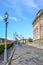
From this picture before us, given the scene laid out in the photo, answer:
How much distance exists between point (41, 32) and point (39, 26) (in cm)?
251

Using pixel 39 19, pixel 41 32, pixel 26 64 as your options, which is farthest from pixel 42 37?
pixel 26 64

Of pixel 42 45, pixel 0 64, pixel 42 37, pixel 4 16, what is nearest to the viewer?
pixel 0 64

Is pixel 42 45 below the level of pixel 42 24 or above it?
below

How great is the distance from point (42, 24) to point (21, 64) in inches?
2141

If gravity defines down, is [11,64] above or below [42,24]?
below

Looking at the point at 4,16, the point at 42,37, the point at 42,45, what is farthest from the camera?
the point at 42,37

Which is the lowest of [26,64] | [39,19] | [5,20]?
[26,64]

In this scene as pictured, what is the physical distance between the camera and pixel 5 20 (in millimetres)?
15180

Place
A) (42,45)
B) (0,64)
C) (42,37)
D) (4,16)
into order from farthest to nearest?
(42,37)
(42,45)
(4,16)
(0,64)

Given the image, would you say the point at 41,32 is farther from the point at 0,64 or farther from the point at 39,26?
the point at 0,64

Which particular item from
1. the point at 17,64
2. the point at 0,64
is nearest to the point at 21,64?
the point at 17,64

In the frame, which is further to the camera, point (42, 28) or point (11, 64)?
point (42, 28)

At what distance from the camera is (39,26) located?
226ft

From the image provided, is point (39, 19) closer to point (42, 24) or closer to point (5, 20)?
point (42, 24)
